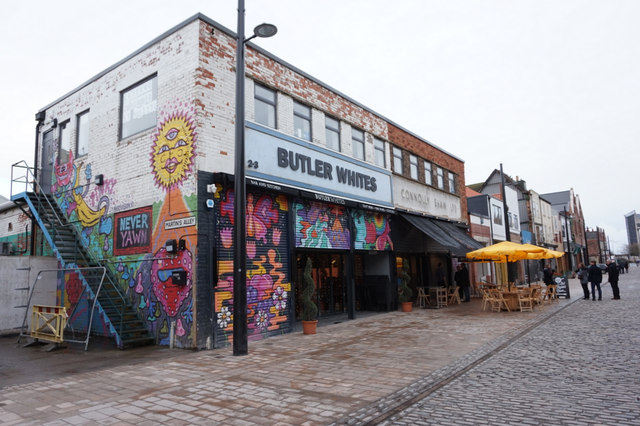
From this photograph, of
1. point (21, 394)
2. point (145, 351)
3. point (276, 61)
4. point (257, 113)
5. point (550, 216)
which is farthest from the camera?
point (550, 216)

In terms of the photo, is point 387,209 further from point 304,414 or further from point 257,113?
point 304,414

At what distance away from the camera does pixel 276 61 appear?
12453mm

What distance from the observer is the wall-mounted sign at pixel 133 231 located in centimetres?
1083

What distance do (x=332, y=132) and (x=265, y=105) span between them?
10.9 ft

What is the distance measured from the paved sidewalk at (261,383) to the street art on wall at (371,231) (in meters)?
4.93

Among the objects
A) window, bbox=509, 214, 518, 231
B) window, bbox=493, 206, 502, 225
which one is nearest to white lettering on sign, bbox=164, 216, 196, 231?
window, bbox=493, 206, 502, 225

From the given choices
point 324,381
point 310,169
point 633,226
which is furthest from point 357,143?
point 633,226

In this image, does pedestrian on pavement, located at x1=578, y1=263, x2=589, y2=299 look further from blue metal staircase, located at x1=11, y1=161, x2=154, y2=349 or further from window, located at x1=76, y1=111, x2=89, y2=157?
window, located at x1=76, y1=111, x2=89, y2=157

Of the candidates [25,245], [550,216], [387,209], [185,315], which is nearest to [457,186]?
[387,209]

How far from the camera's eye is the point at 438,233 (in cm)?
1772

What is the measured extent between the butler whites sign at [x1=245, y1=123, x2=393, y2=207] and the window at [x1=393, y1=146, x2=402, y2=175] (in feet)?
4.02

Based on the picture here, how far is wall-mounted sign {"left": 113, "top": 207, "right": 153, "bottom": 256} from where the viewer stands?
1083 centimetres

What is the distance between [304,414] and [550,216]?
52.9 metres

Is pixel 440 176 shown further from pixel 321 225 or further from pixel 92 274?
pixel 92 274
